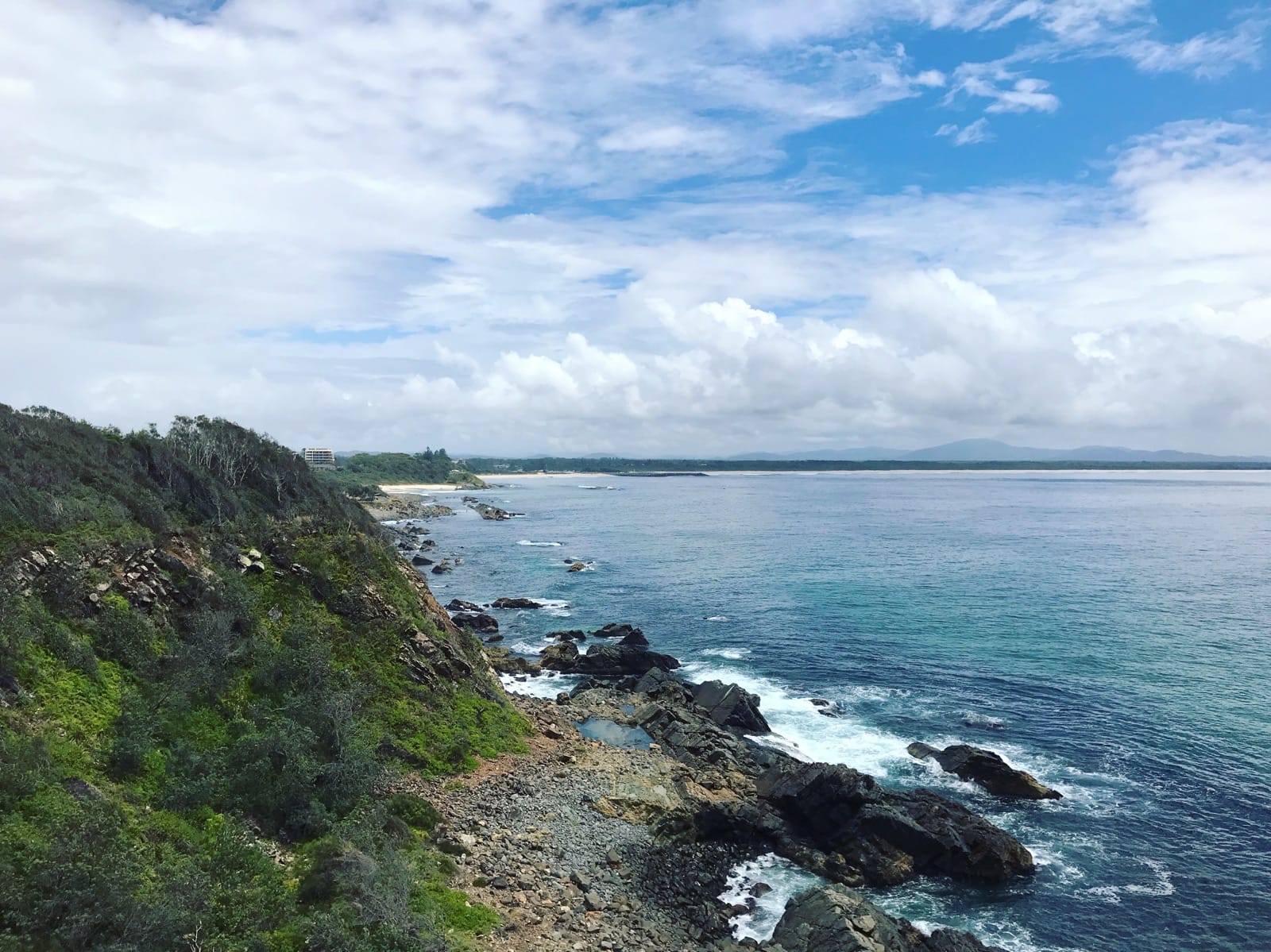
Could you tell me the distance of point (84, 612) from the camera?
3244 centimetres

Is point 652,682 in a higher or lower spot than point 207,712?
lower

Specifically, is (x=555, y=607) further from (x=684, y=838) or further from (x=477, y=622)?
(x=684, y=838)

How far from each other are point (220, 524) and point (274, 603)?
6.83 m

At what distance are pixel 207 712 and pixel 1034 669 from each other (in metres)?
60.6

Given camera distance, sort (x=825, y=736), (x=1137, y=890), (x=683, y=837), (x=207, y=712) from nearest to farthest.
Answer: (x=207, y=712), (x=1137, y=890), (x=683, y=837), (x=825, y=736)

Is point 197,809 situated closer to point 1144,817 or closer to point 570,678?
point 570,678

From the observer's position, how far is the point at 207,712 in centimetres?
3250

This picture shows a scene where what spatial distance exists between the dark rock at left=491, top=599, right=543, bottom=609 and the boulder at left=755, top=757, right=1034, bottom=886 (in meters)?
51.3

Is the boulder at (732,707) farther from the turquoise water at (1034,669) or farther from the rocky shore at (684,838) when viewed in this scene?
the turquoise water at (1034,669)

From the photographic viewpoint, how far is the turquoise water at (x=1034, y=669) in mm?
33625

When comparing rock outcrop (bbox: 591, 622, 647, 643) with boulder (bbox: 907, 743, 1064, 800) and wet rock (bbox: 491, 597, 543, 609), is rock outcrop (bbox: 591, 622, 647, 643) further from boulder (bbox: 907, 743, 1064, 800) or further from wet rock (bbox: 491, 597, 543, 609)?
boulder (bbox: 907, 743, 1064, 800)

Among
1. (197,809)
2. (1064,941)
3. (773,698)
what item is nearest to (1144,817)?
(1064,941)

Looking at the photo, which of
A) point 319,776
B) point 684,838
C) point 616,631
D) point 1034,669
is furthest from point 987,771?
point 616,631

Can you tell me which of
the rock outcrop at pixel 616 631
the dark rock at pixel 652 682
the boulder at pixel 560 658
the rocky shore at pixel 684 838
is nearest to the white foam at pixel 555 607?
the rock outcrop at pixel 616 631
